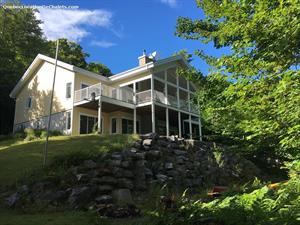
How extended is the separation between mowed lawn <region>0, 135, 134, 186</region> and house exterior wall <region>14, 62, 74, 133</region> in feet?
18.0

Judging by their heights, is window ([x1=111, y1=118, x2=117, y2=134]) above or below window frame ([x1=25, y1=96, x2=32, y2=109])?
below

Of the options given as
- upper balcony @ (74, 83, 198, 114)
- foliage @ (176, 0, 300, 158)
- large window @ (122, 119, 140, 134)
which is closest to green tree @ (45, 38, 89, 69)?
large window @ (122, 119, 140, 134)

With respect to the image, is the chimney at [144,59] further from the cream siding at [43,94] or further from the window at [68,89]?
the window at [68,89]

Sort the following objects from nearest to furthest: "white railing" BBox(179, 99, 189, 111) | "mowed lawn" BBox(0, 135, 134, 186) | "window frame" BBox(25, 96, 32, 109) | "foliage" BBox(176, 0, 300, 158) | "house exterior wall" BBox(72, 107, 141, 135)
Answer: "foliage" BBox(176, 0, 300, 158) < "mowed lawn" BBox(0, 135, 134, 186) < "house exterior wall" BBox(72, 107, 141, 135) < "white railing" BBox(179, 99, 189, 111) < "window frame" BBox(25, 96, 32, 109)

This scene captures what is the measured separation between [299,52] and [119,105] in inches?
663

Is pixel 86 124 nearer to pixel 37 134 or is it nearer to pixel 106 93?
pixel 106 93

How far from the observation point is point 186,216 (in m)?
5.05

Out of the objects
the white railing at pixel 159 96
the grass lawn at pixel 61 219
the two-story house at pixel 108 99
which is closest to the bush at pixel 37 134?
the two-story house at pixel 108 99

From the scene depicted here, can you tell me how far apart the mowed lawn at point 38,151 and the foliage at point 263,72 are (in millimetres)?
8383

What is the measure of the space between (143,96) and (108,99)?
2988 mm

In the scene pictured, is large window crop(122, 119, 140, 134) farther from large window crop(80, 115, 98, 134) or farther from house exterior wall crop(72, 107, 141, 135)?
large window crop(80, 115, 98, 134)

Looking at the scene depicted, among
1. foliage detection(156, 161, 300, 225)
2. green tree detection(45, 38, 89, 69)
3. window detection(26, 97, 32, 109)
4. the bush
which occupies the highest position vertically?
green tree detection(45, 38, 89, 69)

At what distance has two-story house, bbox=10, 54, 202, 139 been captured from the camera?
21.5m

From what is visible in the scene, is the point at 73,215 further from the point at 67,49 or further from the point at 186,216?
the point at 67,49
